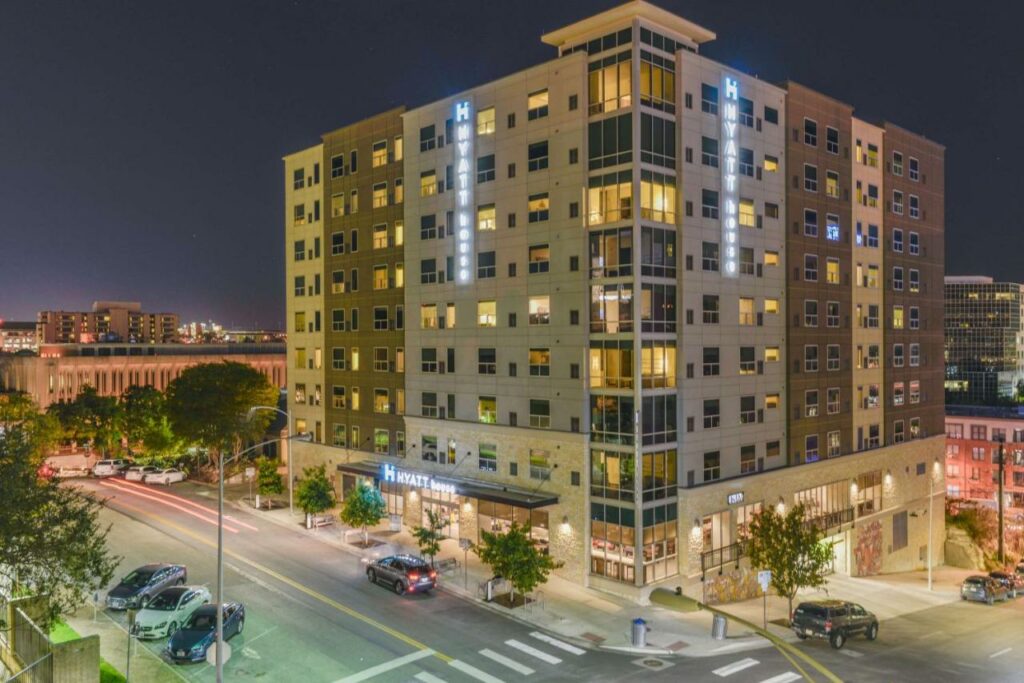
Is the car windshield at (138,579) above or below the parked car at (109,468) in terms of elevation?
above

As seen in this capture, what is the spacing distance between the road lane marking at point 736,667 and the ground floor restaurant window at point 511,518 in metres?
15.0

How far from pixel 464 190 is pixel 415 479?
19.9 meters

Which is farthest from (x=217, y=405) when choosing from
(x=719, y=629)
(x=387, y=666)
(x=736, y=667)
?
(x=736, y=667)

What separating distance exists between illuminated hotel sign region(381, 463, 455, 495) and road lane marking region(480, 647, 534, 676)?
18217 millimetres

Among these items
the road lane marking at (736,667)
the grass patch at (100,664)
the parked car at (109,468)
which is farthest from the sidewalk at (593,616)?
the parked car at (109,468)

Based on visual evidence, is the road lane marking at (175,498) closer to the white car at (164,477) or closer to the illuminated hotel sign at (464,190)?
the white car at (164,477)

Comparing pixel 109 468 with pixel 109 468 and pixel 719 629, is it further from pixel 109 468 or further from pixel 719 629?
pixel 719 629

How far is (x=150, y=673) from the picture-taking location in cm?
2706

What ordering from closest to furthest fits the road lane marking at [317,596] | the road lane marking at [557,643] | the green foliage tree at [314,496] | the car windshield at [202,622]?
1. the car windshield at [202,622]
2. the road lane marking at [317,596]
3. the road lane marking at [557,643]
4. the green foliage tree at [314,496]

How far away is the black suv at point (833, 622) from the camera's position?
116 feet

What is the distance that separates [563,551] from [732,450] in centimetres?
1239

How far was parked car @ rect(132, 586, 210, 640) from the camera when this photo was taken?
105 ft

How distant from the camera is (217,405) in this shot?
68.4m

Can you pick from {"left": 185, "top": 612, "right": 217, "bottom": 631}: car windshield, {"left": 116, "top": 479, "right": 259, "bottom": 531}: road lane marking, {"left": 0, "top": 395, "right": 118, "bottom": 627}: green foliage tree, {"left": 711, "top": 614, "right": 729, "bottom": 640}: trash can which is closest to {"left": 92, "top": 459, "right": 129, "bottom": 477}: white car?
{"left": 116, "top": 479, "right": 259, "bottom": 531}: road lane marking
